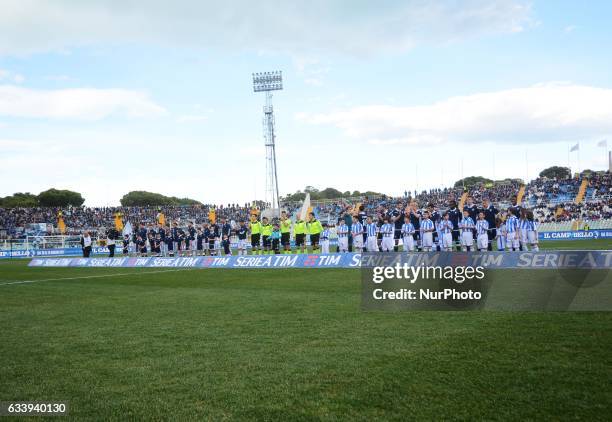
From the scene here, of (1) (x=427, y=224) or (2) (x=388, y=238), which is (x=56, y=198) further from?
(1) (x=427, y=224)

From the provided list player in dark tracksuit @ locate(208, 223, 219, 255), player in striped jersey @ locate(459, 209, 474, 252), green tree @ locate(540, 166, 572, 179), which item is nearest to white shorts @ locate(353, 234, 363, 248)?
player in striped jersey @ locate(459, 209, 474, 252)

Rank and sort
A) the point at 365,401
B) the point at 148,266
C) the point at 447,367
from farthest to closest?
the point at 148,266 → the point at 447,367 → the point at 365,401

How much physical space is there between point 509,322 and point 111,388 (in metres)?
5.92

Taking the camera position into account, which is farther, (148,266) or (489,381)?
(148,266)

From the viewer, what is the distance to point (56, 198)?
3543 inches

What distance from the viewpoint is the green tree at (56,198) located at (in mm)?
89312

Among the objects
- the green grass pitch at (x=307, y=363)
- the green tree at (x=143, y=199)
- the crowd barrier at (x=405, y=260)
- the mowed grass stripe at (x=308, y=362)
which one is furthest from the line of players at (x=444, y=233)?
the green tree at (x=143, y=199)

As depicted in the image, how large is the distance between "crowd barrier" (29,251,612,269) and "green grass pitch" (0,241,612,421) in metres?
6.59

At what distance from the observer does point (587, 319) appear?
7.90 meters

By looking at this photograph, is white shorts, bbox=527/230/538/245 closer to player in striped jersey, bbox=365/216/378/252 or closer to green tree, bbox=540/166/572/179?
player in striped jersey, bbox=365/216/378/252

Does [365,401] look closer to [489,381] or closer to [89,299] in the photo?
[489,381]

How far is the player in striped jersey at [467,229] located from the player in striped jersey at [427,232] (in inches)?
52.3

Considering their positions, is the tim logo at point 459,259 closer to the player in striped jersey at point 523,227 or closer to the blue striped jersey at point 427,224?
the player in striped jersey at point 523,227

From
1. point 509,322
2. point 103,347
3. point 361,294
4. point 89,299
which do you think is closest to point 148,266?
point 89,299
